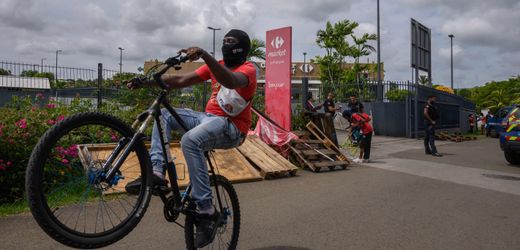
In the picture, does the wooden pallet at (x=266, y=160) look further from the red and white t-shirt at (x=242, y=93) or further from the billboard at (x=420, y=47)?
the billboard at (x=420, y=47)

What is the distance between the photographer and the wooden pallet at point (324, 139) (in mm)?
10844

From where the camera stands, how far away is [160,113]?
10.1ft

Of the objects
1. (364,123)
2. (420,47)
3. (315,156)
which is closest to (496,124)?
(420,47)

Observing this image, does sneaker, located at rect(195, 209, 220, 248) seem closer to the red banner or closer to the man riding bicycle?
the man riding bicycle

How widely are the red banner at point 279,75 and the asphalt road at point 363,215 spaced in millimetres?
2169

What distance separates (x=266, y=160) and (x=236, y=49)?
6063 millimetres

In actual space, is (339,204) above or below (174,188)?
below

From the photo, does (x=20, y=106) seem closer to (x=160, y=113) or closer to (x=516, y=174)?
(x=160, y=113)

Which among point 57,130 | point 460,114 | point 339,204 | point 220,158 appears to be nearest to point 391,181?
point 339,204

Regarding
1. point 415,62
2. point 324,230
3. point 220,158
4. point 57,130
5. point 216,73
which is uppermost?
point 415,62

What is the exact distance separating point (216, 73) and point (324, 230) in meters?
2.77

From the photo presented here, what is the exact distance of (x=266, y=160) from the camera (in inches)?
365

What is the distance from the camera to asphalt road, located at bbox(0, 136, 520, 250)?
14.6ft

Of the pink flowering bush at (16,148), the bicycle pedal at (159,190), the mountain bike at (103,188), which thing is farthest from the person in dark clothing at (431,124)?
the bicycle pedal at (159,190)
